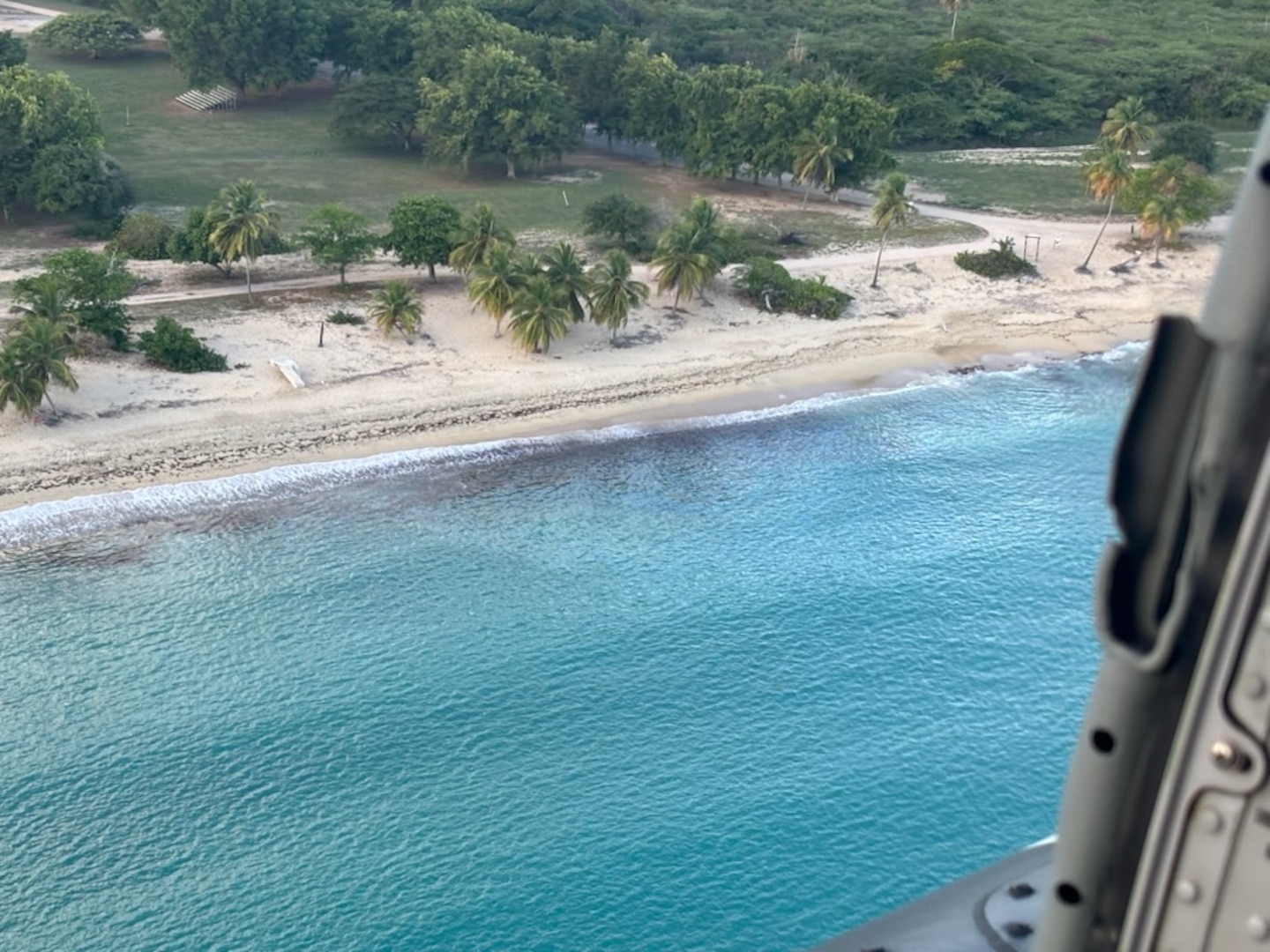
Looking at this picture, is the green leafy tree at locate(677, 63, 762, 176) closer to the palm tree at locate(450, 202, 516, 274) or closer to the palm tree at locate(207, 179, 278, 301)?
the palm tree at locate(450, 202, 516, 274)

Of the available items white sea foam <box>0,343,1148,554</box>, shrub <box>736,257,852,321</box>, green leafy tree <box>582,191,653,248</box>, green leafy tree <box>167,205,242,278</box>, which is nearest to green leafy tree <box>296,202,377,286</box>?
green leafy tree <box>167,205,242,278</box>

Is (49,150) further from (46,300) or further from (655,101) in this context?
(655,101)

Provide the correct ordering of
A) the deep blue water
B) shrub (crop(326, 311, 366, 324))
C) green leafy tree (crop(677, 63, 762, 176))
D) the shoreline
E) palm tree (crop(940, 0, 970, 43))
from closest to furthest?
the deep blue water → the shoreline → shrub (crop(326, 311, 366, 324)) → green leafy tree (crop(677, 63, 762, 176)) → palm tree (crop(940, 0, 970, 43))

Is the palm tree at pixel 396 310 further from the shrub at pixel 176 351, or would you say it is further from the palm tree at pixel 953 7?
the palm tree at pixel 953 7

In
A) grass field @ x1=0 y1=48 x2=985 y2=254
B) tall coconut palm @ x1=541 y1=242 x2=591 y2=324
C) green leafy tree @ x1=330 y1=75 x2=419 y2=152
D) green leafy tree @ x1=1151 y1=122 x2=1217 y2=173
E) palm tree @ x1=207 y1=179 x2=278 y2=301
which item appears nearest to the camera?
tall coconut palm @ x1=541 y1=242 x2=591 y2=324

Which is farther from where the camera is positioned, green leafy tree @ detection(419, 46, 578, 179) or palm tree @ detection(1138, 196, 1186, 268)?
green leafy tree @ detection(419, 46, 578, 179)

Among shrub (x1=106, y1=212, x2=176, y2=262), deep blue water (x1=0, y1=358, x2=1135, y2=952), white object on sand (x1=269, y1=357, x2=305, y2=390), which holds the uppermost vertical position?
shrub (x1=106, y1=212, x2=176, y2=262)

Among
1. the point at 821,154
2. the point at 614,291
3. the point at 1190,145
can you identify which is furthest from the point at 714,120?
the point at 1190,145
